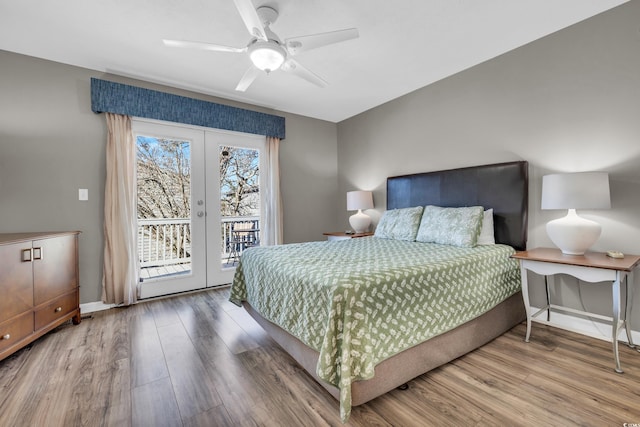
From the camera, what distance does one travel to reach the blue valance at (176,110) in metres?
2.89

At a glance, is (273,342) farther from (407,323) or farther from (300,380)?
(407,323)

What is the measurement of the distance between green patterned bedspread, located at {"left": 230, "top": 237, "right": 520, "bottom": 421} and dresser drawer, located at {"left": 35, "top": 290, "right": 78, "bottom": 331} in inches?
62.5

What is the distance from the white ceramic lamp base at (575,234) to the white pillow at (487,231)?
51cm

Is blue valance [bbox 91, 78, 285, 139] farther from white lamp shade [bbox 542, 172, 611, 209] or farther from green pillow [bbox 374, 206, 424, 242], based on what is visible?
white lamp shade [bbox 542, 172, 611, 209]

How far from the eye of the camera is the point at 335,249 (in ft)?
Answer: 8.15

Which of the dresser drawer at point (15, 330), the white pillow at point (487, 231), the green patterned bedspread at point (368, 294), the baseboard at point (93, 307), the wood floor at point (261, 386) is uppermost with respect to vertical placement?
the white pillow at point (487, 231)

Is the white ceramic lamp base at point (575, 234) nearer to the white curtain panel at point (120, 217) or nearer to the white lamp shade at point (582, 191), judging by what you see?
the white lamp shade at point (582, 191)

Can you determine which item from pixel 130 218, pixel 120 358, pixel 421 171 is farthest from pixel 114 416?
pixel 421 171

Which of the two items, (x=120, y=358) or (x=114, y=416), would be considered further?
(x=120, y=358)

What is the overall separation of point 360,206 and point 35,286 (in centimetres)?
345

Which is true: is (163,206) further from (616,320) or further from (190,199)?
(616,320)

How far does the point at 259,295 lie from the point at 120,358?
105 centimetres

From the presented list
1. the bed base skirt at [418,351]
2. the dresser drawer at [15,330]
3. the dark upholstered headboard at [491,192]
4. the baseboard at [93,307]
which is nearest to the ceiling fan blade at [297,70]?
the dark upholstered headboard at [491,192]

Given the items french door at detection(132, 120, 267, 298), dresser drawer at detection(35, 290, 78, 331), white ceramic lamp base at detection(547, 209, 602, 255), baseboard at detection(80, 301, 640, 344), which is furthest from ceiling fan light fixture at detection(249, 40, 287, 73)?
baseboard at detection(80, 301, 640, 344)
